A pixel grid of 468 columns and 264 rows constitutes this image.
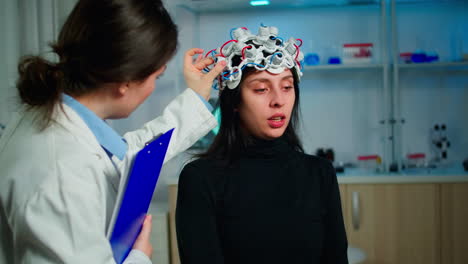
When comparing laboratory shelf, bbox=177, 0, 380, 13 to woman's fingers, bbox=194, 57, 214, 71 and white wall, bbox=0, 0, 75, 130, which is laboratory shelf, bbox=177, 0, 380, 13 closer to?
white wall, bbox=0, 0, 75, 130

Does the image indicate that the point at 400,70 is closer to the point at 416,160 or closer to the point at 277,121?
the point at 416,160

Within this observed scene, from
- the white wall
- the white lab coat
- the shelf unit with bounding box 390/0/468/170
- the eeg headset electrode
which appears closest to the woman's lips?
the eeg headset electrode

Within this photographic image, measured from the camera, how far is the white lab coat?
0.71m

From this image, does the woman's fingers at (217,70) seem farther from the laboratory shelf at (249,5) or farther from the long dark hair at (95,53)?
the laboratory shelf at (249,5)

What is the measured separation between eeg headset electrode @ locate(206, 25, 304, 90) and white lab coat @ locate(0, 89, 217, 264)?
0.52 m

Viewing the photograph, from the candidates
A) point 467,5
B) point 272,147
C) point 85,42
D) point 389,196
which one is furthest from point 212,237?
point 467,5

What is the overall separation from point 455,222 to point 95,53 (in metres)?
2.63

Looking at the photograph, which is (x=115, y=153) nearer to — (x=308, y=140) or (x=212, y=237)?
(x=212, y=237)

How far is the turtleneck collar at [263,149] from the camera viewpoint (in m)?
1.27

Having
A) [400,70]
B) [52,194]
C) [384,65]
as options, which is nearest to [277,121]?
[52,194]

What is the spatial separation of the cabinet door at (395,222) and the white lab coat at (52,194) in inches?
90.4

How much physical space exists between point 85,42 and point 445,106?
3.06m

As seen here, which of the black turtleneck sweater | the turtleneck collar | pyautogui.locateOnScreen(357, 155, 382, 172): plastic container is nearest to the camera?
the black turtleneck sweater

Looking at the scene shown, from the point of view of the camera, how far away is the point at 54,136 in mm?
767
